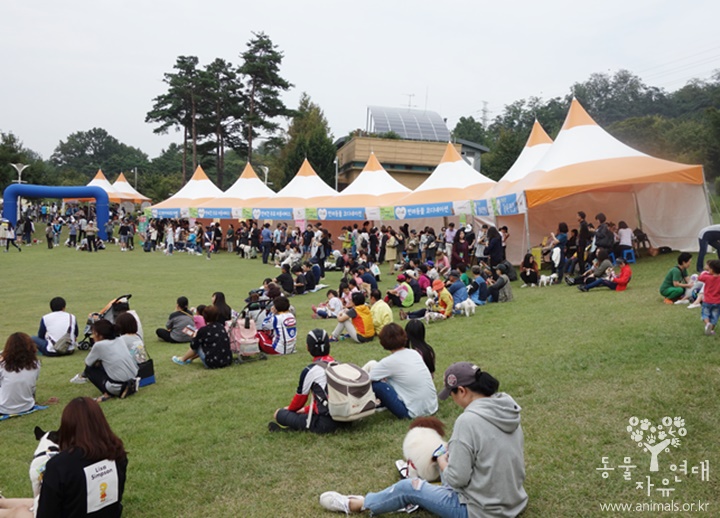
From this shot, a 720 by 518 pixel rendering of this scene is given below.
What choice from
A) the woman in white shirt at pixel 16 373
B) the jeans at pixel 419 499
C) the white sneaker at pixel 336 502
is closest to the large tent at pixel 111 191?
the woman in white shirt at pixel 16 373

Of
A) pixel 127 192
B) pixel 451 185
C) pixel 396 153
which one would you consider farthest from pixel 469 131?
pixel 451 185

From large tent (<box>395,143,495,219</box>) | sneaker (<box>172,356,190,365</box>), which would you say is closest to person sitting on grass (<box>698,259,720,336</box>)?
sneaker (<box>172,356,190,365</box>)

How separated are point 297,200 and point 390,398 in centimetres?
2294

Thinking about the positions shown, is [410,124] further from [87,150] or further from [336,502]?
[87,150]

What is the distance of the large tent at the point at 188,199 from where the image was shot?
98.0 ft

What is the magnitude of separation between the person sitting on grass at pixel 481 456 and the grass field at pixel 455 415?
44 centimetres

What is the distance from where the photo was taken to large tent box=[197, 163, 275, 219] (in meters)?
28.2

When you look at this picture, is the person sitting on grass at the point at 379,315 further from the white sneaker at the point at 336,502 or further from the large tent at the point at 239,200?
the large tent at the point at 239,200

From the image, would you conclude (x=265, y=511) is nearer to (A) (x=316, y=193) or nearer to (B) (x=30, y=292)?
(B) (x=30, y=292)

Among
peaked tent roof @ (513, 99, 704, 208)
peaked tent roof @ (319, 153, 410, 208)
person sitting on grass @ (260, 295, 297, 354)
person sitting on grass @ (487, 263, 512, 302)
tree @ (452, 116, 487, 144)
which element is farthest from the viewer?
tree @ (452, 116, 487, 144)

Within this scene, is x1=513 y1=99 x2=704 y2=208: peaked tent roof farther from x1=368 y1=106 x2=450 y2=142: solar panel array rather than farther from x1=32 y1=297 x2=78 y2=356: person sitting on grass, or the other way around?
x1=368 y1=106 x2=450 y2=142: solar panel array

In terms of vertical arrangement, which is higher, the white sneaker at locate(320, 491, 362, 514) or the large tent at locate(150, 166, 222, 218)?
the large tent at locate(150, 166, 222, 218)

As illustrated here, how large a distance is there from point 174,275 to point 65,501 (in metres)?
15.5

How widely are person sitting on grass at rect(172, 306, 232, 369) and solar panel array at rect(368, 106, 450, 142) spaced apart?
174 ft
